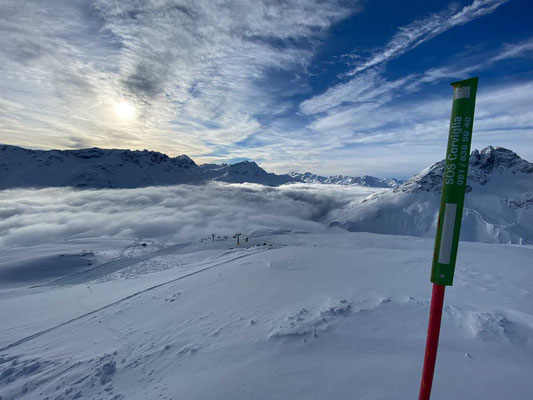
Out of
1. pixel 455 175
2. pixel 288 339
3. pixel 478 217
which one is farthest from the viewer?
pixel 478 217

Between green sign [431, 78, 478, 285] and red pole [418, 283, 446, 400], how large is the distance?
201 mm

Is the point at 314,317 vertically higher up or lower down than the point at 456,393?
lower down

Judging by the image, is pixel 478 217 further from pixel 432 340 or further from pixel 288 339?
pixel 432 340

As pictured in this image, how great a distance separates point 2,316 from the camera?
48.3ft

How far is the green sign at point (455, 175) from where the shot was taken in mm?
2934

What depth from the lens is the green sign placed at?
2934 millimetres

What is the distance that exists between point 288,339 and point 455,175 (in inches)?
238

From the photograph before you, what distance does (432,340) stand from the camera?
333 cm

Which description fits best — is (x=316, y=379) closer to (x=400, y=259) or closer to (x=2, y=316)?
(x=400, y=259)

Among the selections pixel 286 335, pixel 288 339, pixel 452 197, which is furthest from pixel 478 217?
pixel 452 197

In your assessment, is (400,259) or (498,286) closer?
(498,286)

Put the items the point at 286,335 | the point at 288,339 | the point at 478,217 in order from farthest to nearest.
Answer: the point at 478,217
the point at 286,335
the point at 288,339

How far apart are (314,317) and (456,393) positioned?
13.0 feet

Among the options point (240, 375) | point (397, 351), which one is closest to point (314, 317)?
point (397, 351)
